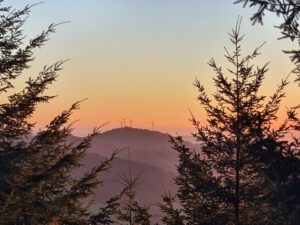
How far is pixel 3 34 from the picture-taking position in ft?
34.9

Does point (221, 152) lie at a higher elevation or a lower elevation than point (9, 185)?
higher

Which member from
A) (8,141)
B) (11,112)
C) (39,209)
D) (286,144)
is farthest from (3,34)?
(286,144)

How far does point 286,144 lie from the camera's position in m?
7.71

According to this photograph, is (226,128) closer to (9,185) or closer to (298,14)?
(9,185)

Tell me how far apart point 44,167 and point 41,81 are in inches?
79.9

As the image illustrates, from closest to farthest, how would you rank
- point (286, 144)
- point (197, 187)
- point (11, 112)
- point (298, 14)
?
point (298, 14) < point (286, 144) < point (11, 112) < point (197, 187)

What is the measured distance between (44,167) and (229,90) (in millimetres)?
6782

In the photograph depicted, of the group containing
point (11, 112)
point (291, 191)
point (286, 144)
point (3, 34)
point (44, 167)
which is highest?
point (3, 34)

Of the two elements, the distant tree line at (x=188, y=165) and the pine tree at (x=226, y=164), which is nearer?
the distant tree line at (x=188, y=165)

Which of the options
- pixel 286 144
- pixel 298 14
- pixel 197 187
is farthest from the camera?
pixel 197 187

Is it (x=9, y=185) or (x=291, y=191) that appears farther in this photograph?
(x=9, y=185)

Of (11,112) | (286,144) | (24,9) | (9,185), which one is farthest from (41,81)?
(286,144)

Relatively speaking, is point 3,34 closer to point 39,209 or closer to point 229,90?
point 39,209

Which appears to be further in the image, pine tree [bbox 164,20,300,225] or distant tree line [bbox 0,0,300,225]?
pine tree [bbox 164,20,300,225]
